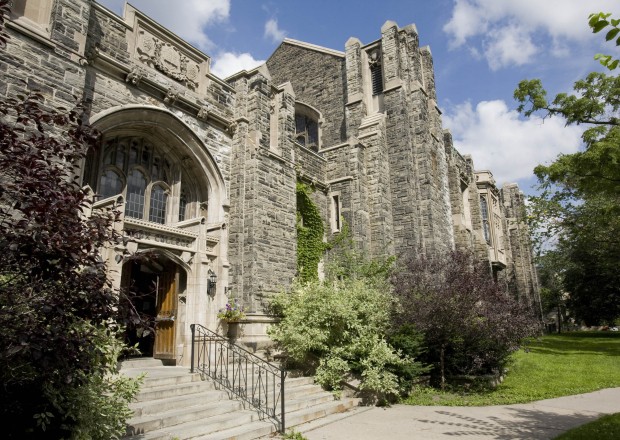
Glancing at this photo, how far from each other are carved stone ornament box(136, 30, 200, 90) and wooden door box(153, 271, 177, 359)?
219 inches

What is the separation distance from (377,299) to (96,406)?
25.4 ft

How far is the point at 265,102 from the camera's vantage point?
14.1 m

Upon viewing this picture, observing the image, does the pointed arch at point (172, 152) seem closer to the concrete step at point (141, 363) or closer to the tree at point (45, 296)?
the concrete step at point (141, 363)

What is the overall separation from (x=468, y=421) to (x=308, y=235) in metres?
9.35

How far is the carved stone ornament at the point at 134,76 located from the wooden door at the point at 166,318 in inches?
192

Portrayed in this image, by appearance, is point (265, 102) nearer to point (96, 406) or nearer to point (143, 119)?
point (143, 119)

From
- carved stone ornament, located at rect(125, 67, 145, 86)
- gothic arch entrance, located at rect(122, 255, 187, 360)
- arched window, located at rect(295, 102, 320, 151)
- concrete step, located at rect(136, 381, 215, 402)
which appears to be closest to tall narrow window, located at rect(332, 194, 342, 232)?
arched window, located at rect(295, 102, 320, 151)

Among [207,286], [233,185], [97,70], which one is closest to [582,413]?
[207,286]


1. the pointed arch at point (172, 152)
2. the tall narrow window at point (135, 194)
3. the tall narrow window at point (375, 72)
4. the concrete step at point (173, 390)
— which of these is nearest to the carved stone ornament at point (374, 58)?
the tall narrow window at point (375, 72)

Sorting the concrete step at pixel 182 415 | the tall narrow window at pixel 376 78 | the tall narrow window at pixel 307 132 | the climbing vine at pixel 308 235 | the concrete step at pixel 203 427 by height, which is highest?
the tall narrow window at pixel 376 78

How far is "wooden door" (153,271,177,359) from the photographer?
10266mm

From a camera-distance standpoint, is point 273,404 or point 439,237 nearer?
point 273,404

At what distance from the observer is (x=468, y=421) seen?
26.5 ft

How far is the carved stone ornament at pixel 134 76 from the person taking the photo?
10633mm
